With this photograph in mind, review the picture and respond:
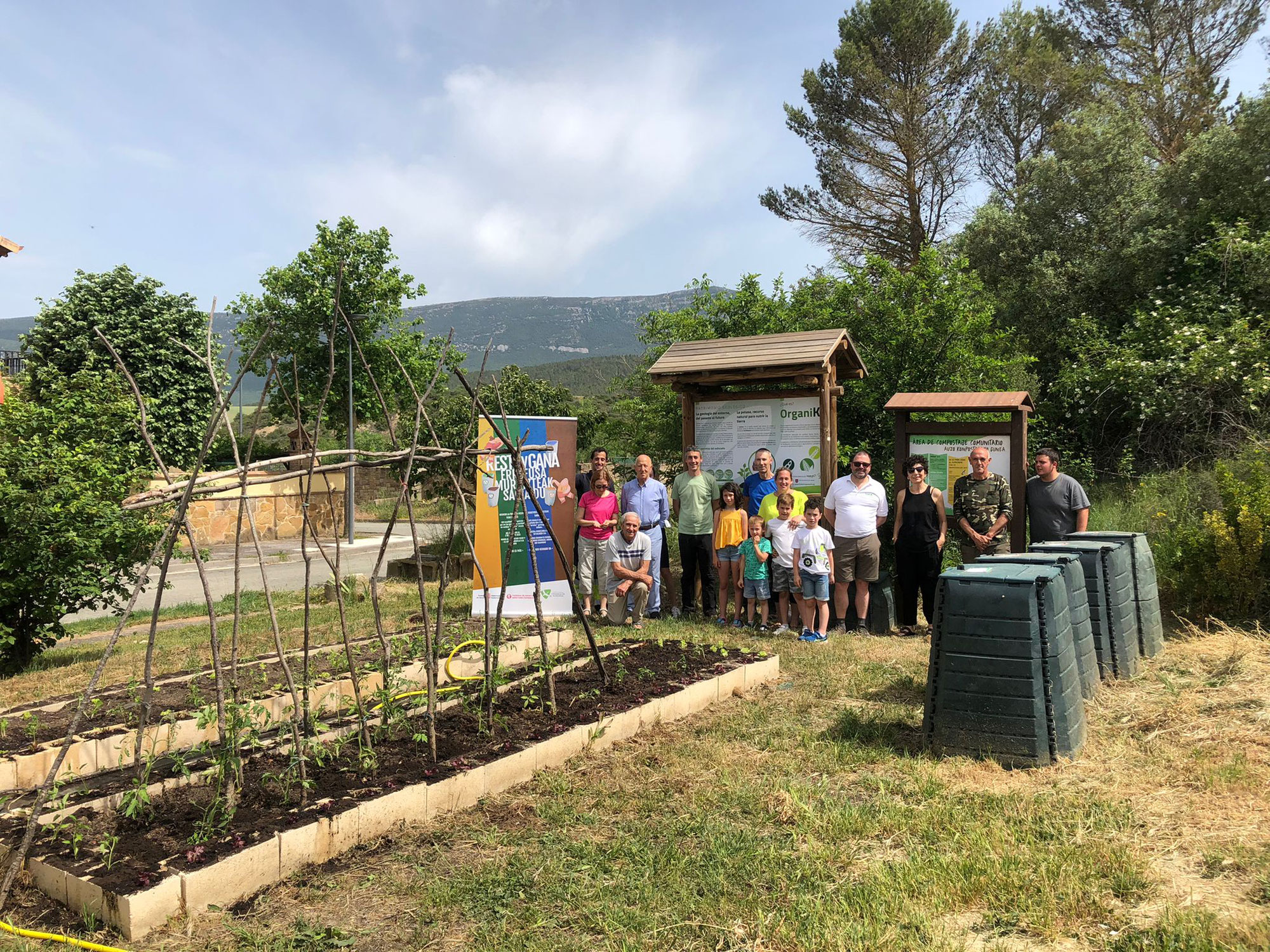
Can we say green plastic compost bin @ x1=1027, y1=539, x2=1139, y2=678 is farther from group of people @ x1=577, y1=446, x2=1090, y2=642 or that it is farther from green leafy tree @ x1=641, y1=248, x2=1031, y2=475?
green leafy tree @ x1=641, y1=248, x2=1031, y2=475

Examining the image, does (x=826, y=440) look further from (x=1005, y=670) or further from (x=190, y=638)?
(x=190, y=638)

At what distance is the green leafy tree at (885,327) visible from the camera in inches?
491

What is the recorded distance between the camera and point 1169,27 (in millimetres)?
21094

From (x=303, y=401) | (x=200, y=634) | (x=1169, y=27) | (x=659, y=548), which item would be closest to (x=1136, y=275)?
(x=1169, y=27)

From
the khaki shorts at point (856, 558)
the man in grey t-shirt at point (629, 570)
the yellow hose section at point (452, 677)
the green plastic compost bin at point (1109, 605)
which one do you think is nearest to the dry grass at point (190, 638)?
the yellow hose section at point (452, 677)

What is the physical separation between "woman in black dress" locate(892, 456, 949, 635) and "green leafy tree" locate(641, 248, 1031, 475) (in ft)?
13.4

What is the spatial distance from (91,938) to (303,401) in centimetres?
2148

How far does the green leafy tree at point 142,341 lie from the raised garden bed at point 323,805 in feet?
63.9

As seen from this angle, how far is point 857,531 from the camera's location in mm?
8125

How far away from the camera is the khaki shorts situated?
8125 mm

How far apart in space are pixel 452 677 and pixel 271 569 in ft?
43.6

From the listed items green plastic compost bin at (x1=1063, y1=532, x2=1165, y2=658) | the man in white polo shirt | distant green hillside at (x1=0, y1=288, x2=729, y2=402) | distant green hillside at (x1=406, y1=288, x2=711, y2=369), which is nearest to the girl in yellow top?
the man in white polo shirt

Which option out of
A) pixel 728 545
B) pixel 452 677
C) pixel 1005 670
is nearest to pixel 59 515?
pixel 452 677

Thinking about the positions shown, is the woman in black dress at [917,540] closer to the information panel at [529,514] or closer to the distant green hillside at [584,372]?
the information panel at [529,514]
